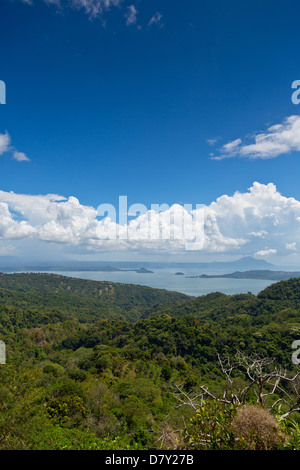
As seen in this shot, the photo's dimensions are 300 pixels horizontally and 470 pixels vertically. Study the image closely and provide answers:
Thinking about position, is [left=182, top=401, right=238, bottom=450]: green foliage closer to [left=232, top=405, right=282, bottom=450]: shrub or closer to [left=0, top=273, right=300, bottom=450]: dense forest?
[left=0, top=273, right=300, bottom=450]: dense forest

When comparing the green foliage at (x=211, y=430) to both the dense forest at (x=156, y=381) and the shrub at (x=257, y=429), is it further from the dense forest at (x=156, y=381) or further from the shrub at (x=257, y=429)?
the shrub at (x=257, y=429)

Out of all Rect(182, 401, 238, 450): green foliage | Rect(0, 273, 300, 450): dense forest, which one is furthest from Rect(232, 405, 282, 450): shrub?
Rect(182, 401, 238, 450): green foliage

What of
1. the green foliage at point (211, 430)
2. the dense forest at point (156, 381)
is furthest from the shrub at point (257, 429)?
the green foliage at point (211, 430)

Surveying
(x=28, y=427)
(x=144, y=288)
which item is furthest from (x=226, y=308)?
(x=144, y=288)

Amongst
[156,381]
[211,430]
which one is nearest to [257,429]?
[211,430]

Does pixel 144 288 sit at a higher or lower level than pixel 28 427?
lower
